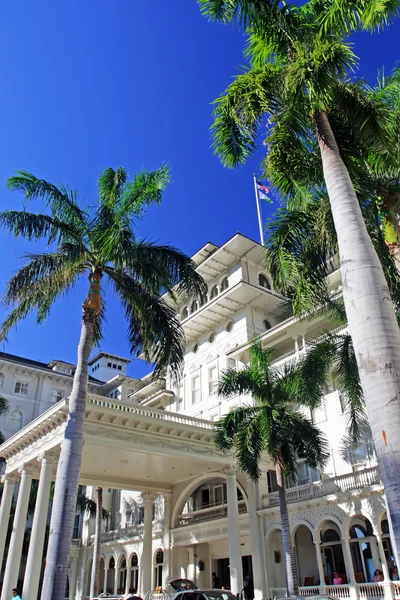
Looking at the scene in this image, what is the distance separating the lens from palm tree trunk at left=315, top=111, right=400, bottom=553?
584cm

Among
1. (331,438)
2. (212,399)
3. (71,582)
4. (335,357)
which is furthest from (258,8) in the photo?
(71,582)

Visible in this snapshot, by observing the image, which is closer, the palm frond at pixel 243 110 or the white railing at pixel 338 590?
the palm frond at pixel 243 110

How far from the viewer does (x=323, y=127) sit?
9.61 meters

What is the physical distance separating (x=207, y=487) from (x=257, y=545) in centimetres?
792

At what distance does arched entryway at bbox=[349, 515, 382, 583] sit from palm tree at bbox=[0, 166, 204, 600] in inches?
534

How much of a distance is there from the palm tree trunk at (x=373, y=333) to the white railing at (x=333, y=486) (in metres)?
16.1

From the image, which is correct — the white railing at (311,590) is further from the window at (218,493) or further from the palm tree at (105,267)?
the palm tree at (105,267)

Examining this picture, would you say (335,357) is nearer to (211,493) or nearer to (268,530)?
(268,530)

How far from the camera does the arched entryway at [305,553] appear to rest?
25203mm

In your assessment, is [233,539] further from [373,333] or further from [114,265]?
[373,333]

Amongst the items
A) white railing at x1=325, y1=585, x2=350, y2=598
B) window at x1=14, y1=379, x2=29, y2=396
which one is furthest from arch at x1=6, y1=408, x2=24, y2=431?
white railing at x1=325, y1=585, x2=350, y2=598

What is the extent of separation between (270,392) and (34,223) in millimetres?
12077

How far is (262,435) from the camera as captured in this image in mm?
19375

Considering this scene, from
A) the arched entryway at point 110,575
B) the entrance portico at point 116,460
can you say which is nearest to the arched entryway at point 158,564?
the entrance portico at point 116,460
